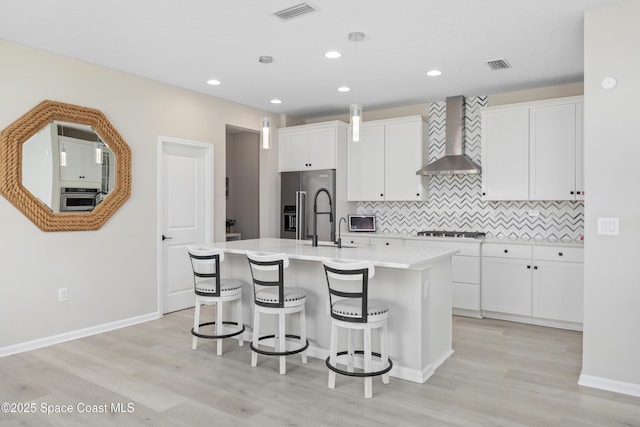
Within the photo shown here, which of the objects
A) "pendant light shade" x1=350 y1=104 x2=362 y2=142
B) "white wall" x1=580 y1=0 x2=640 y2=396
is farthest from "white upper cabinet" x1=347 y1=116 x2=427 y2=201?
"white wall" x1=580 y1=0 x2=640 y2=396

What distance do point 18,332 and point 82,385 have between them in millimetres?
1162

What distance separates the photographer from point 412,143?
5617 millimetres

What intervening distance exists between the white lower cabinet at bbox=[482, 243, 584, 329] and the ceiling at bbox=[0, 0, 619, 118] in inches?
→ 73.2

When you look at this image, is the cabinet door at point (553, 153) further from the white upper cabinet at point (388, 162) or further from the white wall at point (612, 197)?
the white wall at point (612, 197)

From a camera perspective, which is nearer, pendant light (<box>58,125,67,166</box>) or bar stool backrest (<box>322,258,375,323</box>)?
bar stool backrest (<box>322,258,375,323</box>)

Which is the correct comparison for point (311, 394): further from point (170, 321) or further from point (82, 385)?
point (170, 321)

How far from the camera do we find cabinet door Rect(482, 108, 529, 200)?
4.87 m

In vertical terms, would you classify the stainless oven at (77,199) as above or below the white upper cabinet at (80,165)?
below

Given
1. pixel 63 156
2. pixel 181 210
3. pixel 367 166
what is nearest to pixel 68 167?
pixel 63 156

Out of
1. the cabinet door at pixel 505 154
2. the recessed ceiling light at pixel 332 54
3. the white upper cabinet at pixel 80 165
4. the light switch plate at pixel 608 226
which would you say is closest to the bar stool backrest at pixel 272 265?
the recessed ceiling light at pixel 332 54

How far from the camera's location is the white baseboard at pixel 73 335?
3.70 meters

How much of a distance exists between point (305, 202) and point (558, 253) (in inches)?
126

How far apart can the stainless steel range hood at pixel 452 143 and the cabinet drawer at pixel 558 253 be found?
1.24m

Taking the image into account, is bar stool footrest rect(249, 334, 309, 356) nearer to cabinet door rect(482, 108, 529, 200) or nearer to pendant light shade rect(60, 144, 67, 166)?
pendant light shade rect(60, 144, 67, 166)
